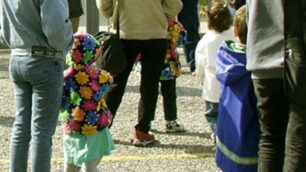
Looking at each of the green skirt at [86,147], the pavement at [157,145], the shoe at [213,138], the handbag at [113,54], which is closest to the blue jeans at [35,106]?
the green skirt at [86,147]

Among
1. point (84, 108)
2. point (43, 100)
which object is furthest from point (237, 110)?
point (43, 100)

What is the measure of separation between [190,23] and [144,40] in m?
3.43

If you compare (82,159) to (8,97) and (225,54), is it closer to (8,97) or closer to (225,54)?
(225,54)

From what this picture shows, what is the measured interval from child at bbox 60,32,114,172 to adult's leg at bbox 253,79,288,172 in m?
1.00

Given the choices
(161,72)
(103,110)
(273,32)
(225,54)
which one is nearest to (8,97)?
(161,72)

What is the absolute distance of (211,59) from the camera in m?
4.88

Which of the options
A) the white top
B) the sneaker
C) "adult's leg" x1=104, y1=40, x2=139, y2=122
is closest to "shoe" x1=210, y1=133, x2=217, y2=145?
the sneaker

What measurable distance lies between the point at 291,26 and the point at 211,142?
2.32 metres

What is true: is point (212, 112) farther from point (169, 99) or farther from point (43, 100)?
point (43, 100)

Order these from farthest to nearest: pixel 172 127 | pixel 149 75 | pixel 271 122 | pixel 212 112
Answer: pixel 172 127 → pixel 149 75 → pixel 212 112 → pixel 271 122

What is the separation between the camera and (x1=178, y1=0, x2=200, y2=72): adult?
8.23 meters

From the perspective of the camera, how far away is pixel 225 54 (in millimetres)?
3836

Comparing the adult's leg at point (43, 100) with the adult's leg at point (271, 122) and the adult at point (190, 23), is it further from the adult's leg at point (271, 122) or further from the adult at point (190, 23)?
the adult at point (190, 23)

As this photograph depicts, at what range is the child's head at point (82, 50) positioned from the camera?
13.0 ft
